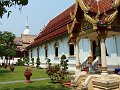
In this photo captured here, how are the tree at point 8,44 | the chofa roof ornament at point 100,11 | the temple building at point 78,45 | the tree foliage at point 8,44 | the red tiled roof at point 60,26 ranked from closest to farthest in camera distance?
the chofa roof ornament at point 100,11
the temple building at point 78,45
the red tiled roof at point 60,26
the tree foliage at point 8,44
the tree at point 8,44

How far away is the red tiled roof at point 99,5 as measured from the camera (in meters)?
11.1

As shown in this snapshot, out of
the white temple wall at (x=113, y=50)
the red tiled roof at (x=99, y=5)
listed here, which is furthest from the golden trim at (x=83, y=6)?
the white temple wall at (x=113, y=50)

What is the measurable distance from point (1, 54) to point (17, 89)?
28.2 m

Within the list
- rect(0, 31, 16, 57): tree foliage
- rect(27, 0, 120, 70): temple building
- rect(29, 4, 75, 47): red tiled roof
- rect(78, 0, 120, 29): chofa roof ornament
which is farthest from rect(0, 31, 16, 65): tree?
rect(78, 0, 120, 29): chofa roof ornament

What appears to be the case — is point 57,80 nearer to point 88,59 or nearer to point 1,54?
point 88,59

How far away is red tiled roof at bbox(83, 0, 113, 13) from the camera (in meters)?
11.1

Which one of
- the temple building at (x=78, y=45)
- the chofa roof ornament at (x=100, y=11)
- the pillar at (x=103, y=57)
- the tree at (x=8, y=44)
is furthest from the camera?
the tree at (x=8, y=44)

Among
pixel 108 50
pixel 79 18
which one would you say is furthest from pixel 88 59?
pixel 79 18

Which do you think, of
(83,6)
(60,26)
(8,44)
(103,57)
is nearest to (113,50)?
(83,6)

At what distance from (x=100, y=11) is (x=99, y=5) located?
29.9 inches

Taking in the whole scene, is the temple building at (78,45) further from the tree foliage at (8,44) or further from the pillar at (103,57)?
the tree foliage at (8,44)

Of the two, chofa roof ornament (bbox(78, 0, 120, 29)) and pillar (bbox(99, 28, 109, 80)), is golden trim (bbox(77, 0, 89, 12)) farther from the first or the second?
pillar (bbox(99, 28, 109, 80))

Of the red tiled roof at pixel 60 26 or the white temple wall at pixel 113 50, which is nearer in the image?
the white temple wall at pixel 113 50

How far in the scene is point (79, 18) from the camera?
1238 centimetres
